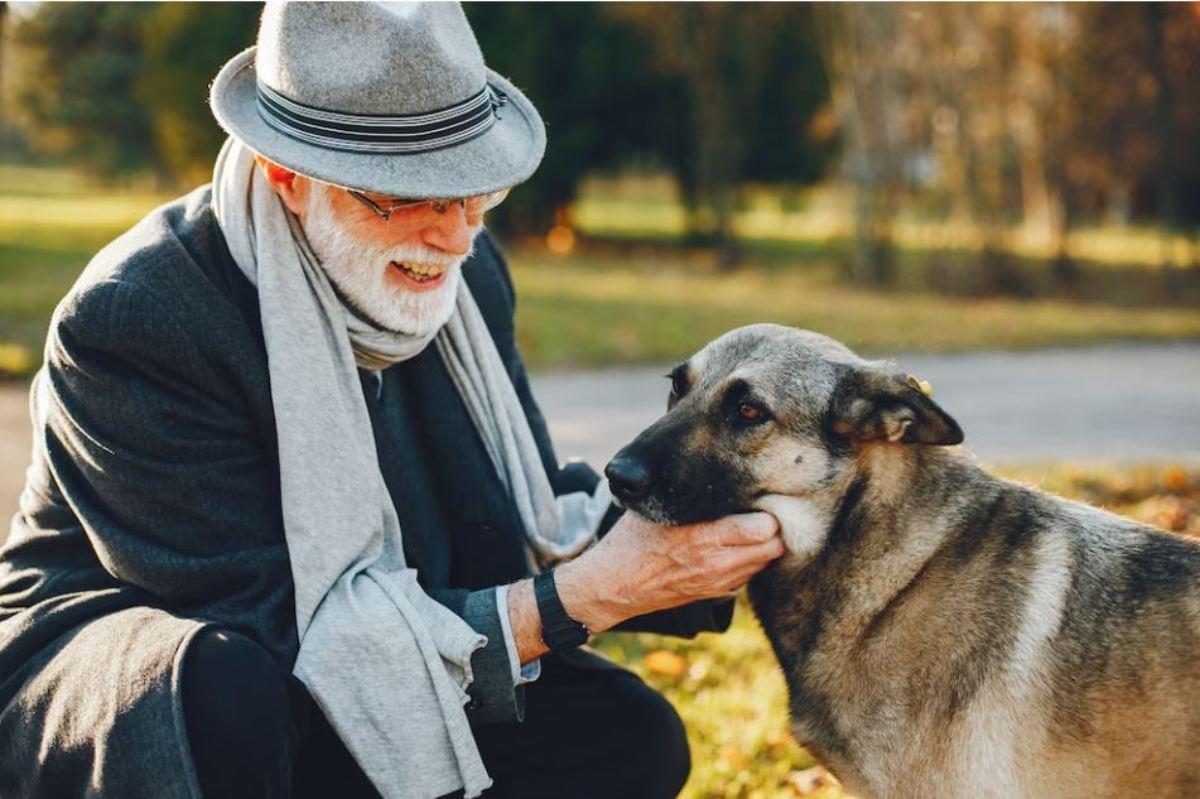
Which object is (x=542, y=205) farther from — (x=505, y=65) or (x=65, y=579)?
(x=65, y=579)

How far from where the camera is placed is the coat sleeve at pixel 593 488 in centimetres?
354

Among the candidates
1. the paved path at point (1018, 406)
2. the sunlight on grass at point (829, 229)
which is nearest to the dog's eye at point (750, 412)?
the paved path at point (1018, 406)

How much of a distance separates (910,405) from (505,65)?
20796 millimetres

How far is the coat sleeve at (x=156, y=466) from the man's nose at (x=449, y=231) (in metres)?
0.63

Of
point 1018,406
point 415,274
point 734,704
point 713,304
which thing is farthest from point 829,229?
point 415,274

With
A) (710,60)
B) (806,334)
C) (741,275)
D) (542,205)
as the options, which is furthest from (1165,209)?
(806,334)

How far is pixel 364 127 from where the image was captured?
9.38 feet

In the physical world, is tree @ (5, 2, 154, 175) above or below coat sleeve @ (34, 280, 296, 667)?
above

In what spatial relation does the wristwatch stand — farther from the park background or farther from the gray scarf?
the park background

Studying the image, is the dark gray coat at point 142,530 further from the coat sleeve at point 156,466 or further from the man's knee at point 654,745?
the man's knee at point 654,745

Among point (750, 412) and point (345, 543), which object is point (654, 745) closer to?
point (750, 412)

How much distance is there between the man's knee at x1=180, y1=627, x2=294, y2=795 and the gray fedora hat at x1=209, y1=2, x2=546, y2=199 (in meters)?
1.10

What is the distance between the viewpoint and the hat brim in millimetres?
2797

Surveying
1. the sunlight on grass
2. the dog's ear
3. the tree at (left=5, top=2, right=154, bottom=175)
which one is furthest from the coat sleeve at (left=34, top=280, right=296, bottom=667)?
the tree at (left=5, top=2, right=154, bottom=175)
